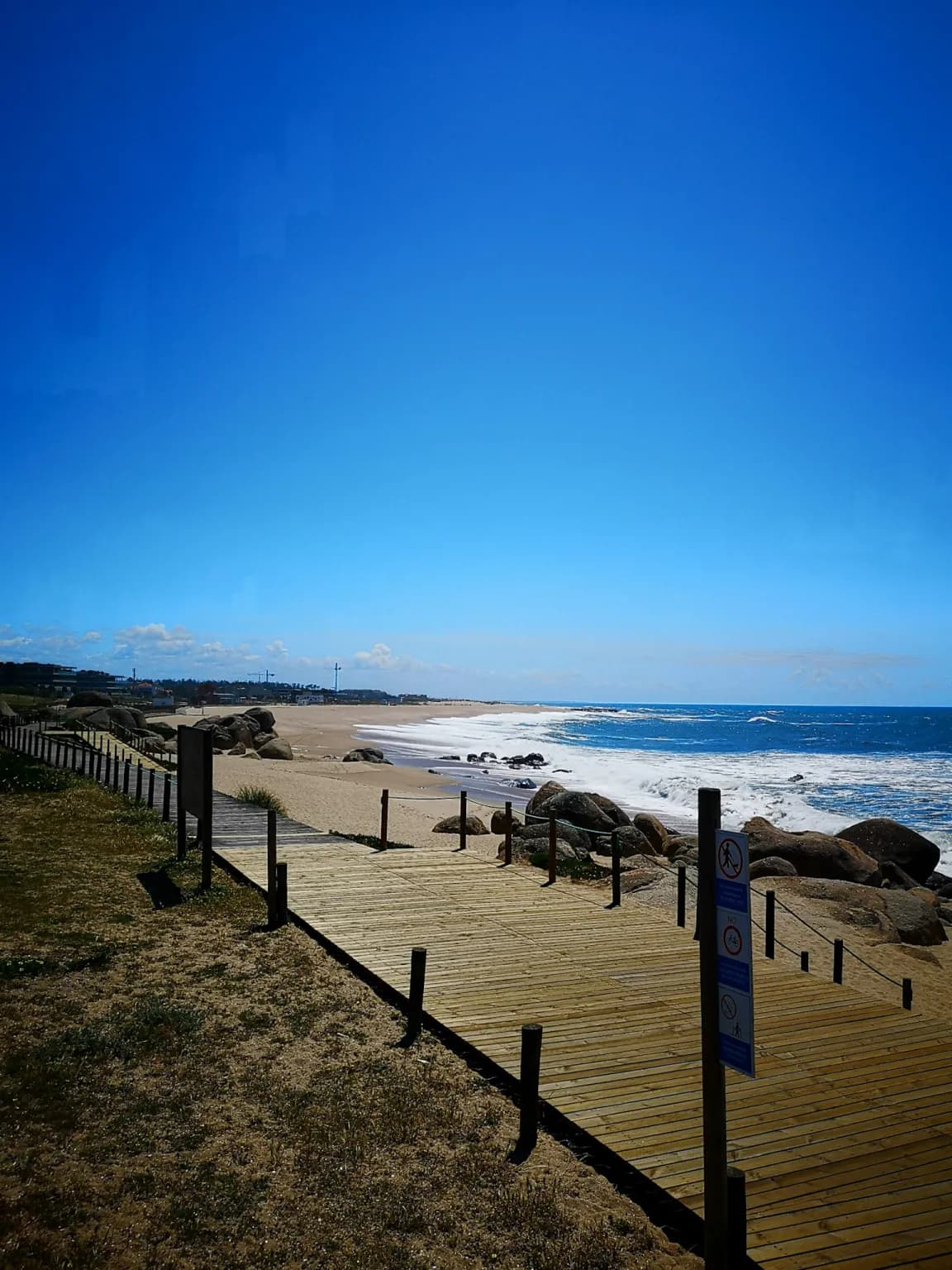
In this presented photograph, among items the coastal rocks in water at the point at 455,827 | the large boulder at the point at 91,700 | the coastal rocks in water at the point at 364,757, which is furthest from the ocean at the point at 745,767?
the large boulder at the point at 91,700

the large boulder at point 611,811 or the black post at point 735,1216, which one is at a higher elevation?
the black post at point 735,1216

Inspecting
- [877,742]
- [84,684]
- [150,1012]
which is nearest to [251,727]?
[150,1012]

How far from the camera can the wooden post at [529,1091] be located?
6.07 m

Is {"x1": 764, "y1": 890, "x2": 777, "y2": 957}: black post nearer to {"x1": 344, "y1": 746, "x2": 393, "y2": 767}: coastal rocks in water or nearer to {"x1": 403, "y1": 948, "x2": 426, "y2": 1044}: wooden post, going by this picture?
{"x1": 403, "y1": 948, "x2": 426, "y2": 1044}: wooden post

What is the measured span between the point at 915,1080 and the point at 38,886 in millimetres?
11387

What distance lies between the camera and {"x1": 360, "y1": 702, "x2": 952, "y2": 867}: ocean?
3844 centimetres

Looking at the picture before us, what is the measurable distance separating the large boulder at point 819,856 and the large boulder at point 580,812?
13.5 ft

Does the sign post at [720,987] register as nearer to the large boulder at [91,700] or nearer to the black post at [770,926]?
the black post at [770,926]

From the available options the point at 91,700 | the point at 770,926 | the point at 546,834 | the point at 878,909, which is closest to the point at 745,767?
the point at 546,834

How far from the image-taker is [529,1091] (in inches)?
243

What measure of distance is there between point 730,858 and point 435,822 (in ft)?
72.5

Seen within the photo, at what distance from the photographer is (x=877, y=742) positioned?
3585 inches

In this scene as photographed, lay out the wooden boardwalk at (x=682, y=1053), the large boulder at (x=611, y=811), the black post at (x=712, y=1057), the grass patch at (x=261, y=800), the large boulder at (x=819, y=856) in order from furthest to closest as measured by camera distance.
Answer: the large boulder at (x=611, y=811) < the grass patch at (x=261, y=800) < the large boulder at (x=819, y=856) < the wooden boardwalk at (x=682, y=1053) < the black post at (x=712, y=1057)

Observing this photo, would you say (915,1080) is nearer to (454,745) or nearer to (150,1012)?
(150,1012)
